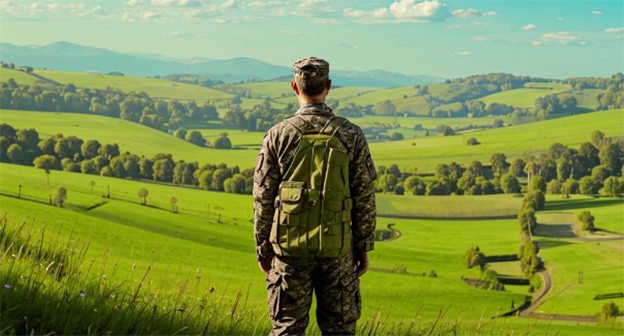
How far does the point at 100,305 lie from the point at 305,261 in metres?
2.09

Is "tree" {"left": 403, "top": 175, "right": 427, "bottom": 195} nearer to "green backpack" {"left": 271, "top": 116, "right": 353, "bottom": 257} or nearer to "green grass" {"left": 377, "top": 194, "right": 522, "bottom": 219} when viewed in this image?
"green grass" {"left": 377, "top": 194, "right": 522, "bottom": 219}

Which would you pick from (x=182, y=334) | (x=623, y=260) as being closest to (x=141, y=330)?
(x=182, y=334)

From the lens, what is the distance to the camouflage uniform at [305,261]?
6.64 m

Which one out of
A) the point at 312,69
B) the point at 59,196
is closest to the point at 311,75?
the point at 312,69

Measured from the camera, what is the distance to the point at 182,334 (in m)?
7.42

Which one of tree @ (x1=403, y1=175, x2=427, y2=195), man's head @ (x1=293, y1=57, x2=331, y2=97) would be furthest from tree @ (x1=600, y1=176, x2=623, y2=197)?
man's head @ (x1=293, y1=57, x2=331, y2=97)

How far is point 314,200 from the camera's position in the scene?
→ 6523 millimetres

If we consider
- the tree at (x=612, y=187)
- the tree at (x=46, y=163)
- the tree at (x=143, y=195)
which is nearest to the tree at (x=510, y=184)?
the tree at (x=612, y=187)

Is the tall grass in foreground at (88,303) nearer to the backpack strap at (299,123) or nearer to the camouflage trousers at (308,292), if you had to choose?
the camouflage trousers at (308,292)

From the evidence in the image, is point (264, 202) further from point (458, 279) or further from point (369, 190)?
point (458, 279)

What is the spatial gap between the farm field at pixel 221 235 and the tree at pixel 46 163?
8.13 feet

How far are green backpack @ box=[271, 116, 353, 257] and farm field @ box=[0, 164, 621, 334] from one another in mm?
78670

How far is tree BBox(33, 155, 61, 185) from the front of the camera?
172 m

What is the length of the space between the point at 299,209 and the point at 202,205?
513 ft
